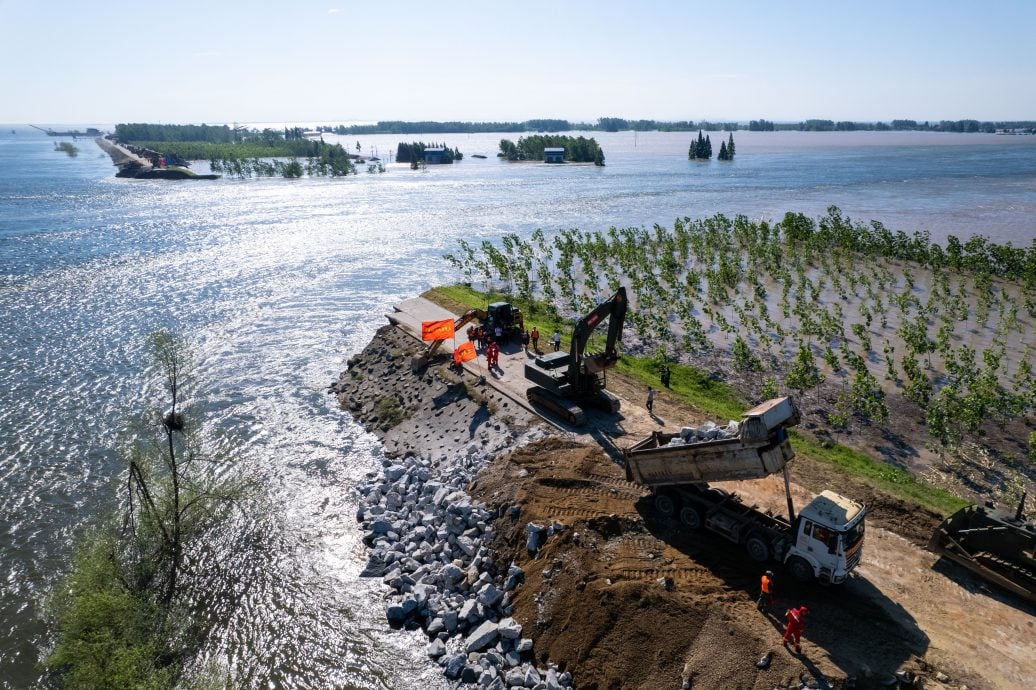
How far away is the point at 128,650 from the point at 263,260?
5220cm

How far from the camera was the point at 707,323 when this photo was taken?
138 feet

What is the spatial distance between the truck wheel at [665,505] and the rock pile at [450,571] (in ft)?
10.4

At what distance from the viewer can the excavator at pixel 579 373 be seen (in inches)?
943

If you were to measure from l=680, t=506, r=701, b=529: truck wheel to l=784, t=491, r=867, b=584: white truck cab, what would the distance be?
2.64 metres

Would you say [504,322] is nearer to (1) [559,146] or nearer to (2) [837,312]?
(2) [837,312]

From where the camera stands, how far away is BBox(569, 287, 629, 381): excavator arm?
937 inches

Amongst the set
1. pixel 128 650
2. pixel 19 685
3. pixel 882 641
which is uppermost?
pixel 882 641

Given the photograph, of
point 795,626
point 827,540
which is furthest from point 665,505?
point 795,626

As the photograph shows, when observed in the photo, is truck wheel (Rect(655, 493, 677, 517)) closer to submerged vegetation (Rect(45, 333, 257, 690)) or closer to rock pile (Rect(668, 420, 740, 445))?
rock pile (Rect(668, 420, 740, 445))

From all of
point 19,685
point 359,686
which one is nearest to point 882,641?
point 359,686

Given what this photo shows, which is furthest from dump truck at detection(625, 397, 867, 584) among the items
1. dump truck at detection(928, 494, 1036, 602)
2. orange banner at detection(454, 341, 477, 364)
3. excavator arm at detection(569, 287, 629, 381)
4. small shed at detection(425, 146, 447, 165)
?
small shed at detection(425, 146, 447, 165)

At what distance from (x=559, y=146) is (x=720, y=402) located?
176 meters

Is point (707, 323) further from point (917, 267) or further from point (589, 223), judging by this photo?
point (589, 223)

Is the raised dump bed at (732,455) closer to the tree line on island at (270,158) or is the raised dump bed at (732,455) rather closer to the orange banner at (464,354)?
the orange banner at (464,354)
